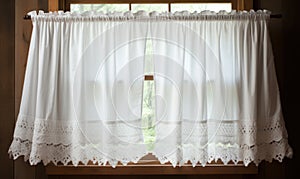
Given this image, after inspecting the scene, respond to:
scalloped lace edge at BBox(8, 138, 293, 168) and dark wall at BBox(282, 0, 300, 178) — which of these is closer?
scalloped lace edge at BBox(8, 138, 293, 168)

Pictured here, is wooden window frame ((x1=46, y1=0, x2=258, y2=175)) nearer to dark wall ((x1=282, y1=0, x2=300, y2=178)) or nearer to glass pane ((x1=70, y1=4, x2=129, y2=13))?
dark wall ((x1=282, y1=0, x2=300, y2=178))

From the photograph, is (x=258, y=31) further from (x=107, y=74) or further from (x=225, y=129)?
(x=107, y=74)

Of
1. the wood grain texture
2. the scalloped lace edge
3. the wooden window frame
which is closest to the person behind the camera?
the scalloped lace edge

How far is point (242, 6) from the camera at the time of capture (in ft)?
7.42

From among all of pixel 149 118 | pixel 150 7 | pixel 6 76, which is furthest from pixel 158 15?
pixel 6 76

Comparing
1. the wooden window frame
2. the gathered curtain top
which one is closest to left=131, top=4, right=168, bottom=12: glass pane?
the gathered curtain top

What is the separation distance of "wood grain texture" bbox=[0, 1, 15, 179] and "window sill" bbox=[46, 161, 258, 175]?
1.06 feet

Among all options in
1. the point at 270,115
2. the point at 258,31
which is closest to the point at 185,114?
the point at 270,115

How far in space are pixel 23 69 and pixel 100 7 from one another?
0.59 m

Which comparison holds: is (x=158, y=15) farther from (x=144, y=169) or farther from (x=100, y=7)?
(x=144, y=169)

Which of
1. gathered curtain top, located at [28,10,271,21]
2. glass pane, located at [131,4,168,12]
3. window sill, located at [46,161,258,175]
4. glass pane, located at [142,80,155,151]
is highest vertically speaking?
glass pane, located at [131,4,168,12]

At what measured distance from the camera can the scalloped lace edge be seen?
2.05 m

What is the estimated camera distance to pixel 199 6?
2.33 metres

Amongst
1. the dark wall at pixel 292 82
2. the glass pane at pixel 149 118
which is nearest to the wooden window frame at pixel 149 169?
the glass pane at pixel 149 118
